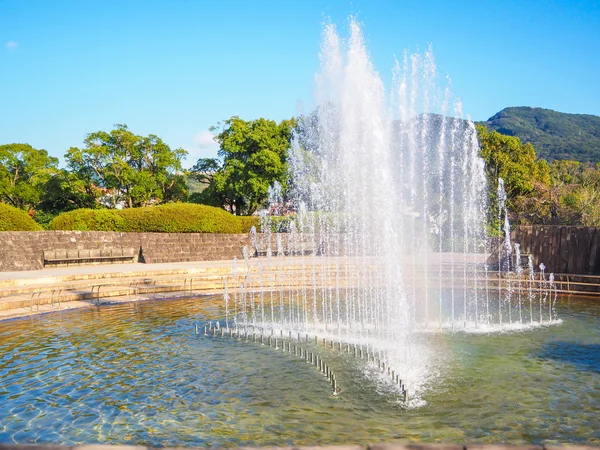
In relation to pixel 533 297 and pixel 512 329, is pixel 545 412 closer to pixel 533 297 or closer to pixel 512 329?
pixel 512 329

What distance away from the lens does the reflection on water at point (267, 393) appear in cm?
596

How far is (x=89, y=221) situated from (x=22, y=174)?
109 feet

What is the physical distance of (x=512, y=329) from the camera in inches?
468

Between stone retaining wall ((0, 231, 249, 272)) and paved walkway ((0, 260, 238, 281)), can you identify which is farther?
stone retaining wall ((0, 231, 249, 272))

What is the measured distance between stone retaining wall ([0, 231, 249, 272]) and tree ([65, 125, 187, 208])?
886 inches

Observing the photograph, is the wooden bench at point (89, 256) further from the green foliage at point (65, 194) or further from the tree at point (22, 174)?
the tree at point (22, 174)

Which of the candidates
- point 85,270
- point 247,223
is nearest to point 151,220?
point 247,223

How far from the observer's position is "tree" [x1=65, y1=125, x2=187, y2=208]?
44.8m

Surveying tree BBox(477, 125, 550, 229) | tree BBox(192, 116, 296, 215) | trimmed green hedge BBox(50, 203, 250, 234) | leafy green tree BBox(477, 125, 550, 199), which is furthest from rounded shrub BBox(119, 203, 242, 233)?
leafy green tree BBox(477, 125, 550, 199)

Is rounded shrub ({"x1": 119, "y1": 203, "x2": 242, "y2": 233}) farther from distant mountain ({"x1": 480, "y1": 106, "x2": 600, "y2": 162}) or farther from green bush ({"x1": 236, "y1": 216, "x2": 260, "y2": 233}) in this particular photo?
distant mountain ({"x1": 480, "y1": 106, "x2": 600, "y2": 162})

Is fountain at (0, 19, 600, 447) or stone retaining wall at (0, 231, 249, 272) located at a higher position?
stone retaining wall at (0, 231, 249, 272)

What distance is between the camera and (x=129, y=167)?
4569 cm

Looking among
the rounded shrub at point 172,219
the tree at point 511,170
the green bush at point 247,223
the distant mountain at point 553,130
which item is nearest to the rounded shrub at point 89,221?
the rounded shrub at point 172,219

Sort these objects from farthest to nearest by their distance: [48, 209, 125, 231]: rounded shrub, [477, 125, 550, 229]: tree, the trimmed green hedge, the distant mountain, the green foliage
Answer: the distant mountain → the green foliage → [477, 125, 550, 229]: tree → the trimmed green hedge → [48, 209, 125, 231]: rounded shrub
